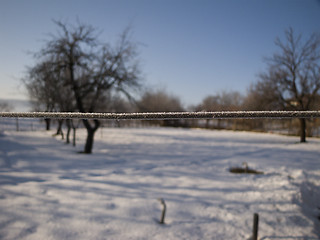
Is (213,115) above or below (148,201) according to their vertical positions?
above

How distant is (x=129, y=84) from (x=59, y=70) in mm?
3648

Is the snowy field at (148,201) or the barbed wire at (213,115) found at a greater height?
the barbed wire at (213,115)

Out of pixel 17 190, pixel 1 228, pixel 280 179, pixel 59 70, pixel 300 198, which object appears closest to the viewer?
pixel 1 228

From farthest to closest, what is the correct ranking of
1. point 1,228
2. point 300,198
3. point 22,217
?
point 300,198, point 22,217, point 1,228

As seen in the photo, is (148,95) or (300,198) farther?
(148,95)

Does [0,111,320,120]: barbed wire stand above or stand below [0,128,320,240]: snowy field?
above

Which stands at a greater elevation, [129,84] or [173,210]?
[129,84]

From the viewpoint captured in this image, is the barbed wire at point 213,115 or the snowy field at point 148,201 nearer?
the barbed wire at point 213,115

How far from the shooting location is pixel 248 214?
4.35 metres

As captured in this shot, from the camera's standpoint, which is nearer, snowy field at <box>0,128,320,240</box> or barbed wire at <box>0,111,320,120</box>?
barbed wire at <box>0,111,320,120</box>

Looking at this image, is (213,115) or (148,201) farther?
(148,201)

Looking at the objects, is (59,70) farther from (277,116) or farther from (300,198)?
(300,198)

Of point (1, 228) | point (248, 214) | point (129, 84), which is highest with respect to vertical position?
point (129, 84)

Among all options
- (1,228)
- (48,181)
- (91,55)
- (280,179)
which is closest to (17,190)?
(48,181)
